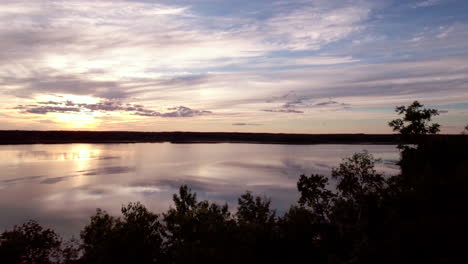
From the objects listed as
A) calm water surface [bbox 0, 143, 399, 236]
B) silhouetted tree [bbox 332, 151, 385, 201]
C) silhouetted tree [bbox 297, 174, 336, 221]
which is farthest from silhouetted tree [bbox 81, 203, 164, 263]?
calm water surface [bbox 0, 143, 399, 236]

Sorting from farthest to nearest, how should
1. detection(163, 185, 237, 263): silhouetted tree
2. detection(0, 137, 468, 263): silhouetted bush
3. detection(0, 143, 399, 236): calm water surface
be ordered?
detection(0, 143, 399, 236): calm water surface
detection(163, 185, 237, 263): silhouetted tree
detection(0, 137, 468, 263): silhouetted bush

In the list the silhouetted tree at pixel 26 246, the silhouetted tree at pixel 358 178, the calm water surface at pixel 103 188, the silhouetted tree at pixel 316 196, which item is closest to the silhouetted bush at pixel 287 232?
the silhouetted tree at pixel 26 246

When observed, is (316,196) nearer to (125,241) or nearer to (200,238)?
(200,238)

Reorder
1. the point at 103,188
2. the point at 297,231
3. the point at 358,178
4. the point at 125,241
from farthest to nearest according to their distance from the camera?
the point at 103,188 → the point at 358,178 → the point at 297,231 → the point at 125,241

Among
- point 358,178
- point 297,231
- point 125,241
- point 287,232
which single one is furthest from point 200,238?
point 358,178

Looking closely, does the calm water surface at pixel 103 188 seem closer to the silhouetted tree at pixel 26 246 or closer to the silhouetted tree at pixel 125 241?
the silhouetted tree at pixel 26 246

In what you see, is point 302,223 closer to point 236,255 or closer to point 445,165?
point 236,255

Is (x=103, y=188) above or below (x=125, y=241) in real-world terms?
below

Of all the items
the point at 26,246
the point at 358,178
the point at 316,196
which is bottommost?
the point at 26,246

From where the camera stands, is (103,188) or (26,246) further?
(103,188)

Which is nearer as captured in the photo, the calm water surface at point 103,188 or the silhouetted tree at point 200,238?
the silhouetted tree at point 200,238

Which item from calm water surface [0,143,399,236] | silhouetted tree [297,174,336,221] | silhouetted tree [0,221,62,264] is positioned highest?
silhouetted tree [297,174,336,221]

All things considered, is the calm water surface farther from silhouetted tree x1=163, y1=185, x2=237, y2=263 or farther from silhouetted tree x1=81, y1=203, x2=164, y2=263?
silhouetted tree x1=163, y1=185, x2=237, y2=263

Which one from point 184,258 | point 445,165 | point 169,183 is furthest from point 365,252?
point 169,183
